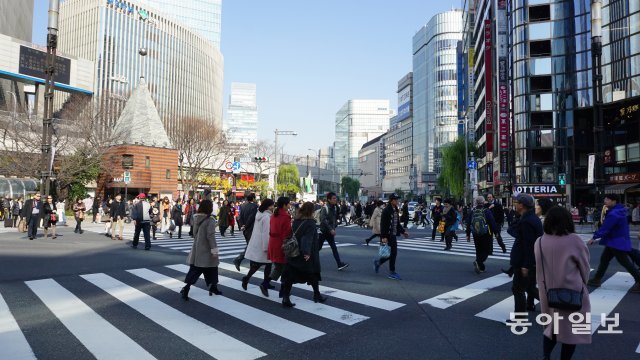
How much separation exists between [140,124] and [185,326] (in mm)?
38231

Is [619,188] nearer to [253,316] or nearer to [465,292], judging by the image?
[465,292]

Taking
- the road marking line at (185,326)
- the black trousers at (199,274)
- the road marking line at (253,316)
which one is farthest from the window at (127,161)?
the black trousers at (199,274)

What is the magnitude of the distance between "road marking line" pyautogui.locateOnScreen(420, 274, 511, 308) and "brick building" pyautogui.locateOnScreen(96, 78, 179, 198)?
34722 millimetres

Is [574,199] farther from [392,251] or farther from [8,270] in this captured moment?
[8,270]

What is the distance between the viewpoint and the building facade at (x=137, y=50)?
8319 centimetres

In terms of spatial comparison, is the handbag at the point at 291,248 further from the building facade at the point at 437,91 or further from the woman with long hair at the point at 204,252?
the building facade at the point at 437,91

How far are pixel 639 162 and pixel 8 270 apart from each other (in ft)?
138

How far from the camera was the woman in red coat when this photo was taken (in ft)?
22.6

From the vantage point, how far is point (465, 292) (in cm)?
750

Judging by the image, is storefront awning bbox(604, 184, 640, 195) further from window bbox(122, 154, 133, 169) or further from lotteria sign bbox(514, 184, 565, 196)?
window bbox(122, 154, 133, 169)

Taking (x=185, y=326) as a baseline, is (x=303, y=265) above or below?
above

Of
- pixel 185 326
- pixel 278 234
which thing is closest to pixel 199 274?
pixel 278 234

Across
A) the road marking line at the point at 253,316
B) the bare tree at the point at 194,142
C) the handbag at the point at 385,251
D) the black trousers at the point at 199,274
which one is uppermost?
the bare tree at the point at 194,142

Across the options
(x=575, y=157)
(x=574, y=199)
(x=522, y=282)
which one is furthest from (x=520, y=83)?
(x=522, y=282)
